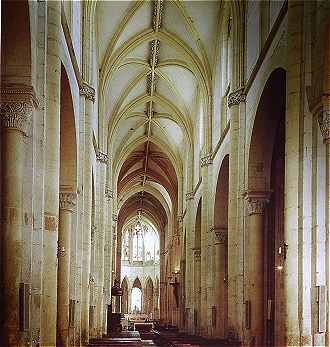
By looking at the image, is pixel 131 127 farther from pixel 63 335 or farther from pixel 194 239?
pixel 63 335

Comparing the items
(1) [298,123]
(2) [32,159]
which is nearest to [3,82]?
(2) [32,159]

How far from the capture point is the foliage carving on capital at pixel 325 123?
41.9 ft

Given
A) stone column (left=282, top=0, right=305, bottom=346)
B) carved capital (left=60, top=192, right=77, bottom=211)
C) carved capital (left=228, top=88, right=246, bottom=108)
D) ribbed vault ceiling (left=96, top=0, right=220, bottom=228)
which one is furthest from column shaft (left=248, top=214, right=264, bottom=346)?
ribbed vault ceiling (left=96, top=0, right=220, bottom=228)

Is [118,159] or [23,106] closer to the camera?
[23,106]

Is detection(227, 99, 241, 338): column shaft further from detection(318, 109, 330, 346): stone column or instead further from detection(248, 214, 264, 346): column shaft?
detection(318, 109, 330, 346): stone column

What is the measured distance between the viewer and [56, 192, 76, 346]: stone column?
59.3ft

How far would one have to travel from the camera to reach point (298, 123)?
1377 cm

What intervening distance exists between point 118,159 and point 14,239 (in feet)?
103

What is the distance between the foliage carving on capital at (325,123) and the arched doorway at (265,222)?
6.23 metres

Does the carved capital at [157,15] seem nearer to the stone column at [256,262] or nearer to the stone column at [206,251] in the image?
the stone column at [206,251]

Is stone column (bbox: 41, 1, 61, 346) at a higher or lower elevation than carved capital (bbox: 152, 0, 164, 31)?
lower

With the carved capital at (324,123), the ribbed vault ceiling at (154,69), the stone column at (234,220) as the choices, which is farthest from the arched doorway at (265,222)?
the ribbed vault ceiling at (154,69)

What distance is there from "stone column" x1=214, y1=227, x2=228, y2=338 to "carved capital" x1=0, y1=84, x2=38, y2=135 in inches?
656

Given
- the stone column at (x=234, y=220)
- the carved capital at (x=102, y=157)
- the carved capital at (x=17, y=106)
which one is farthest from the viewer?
the carved capital at (x=102, y=157)
